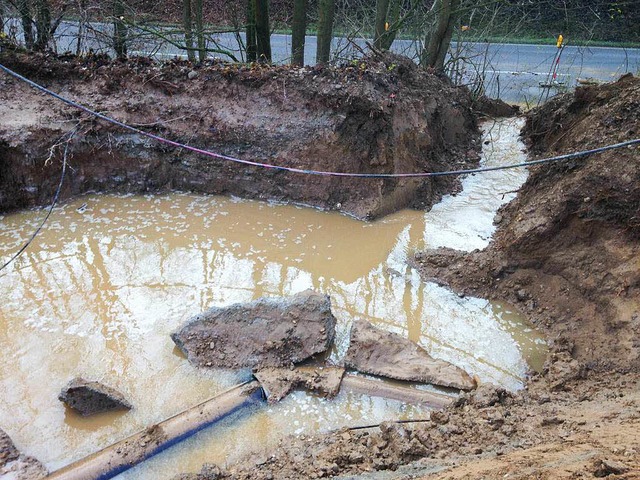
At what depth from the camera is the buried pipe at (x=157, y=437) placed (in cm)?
327

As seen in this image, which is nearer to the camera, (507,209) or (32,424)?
(32,424)

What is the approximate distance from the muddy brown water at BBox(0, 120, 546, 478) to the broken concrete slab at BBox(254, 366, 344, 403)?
9cm

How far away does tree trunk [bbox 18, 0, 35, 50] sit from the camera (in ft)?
25.5

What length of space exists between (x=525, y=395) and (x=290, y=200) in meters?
4.06

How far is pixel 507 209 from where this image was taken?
6309mm

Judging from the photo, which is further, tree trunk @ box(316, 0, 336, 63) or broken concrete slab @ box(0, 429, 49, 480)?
tree trunk @ box(316, 0, 336, 63)

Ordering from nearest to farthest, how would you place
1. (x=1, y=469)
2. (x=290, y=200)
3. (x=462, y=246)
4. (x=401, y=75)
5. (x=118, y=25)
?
(x=1, y=469)
(x=462, y=246)
(x=290, y=200)
(x=401, y=75)
(x=118, y=25)

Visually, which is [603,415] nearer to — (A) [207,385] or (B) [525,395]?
(B) [525,395]

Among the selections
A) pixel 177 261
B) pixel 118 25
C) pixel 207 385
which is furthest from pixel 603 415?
pixel 118 25

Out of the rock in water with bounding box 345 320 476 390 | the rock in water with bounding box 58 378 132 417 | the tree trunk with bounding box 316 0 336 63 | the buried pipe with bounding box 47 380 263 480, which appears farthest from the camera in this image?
the tree trunk with bounding box 316 0 336 63

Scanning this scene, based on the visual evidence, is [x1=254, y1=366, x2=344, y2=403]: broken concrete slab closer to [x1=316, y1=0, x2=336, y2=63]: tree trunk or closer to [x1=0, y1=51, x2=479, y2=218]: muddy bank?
[x1=0, y1=51, x2=479, y2=218]: muddy bank

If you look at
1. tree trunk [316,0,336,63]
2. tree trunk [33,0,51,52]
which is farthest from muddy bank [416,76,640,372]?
tree trunk [33,0,51,52]

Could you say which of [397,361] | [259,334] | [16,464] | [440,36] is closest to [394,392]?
[397,361]

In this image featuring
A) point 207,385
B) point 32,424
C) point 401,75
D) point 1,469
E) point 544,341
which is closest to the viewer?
point 1,469
